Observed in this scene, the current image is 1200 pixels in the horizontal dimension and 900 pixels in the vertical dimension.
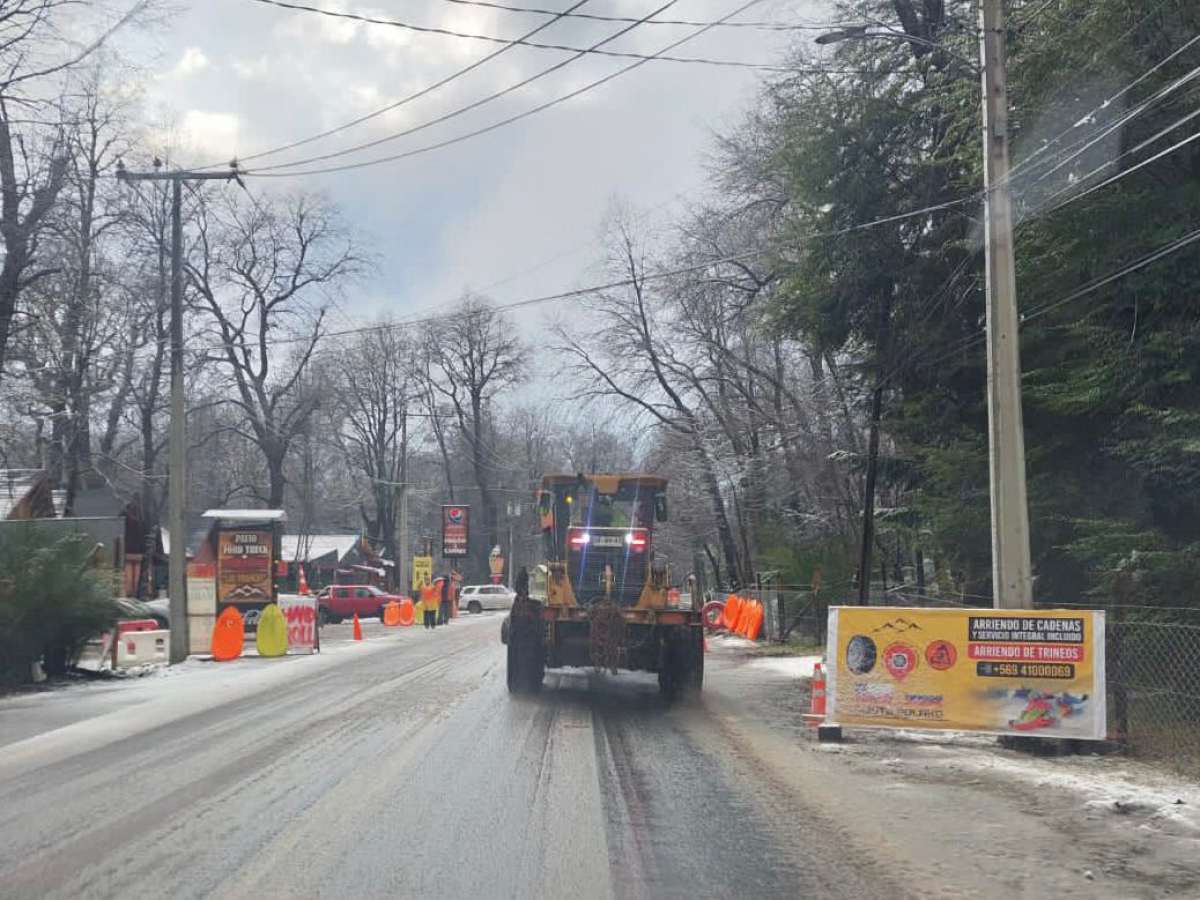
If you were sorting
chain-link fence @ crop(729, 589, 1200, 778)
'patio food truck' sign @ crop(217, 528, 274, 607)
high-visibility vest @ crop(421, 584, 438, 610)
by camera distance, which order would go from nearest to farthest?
chain-link fence @ crop(729, 589, 1200, 778)
'patio food truck' sign @ crop(217, 528, 274, 607)
high-visibility vest @ crop(421, 584, 438, 610)

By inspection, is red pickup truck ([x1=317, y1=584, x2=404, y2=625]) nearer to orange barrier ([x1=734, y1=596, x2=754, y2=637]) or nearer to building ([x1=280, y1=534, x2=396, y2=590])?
building ([x1=280, y1=534, x2=396, y2=590])

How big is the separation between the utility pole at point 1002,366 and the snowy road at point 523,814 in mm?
2203

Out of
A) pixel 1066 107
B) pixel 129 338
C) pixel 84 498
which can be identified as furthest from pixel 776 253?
pixel 84 498

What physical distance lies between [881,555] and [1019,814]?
71.5 ft

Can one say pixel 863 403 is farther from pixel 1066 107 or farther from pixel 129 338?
pixel 129 338

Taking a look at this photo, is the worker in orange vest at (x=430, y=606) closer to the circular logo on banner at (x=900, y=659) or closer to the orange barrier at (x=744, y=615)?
the orange barrier at (x=744, y=615)

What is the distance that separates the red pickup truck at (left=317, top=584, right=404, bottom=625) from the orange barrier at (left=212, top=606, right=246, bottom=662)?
24393mm

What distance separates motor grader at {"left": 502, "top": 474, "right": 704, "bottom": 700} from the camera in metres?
15.9

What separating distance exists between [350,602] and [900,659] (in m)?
40.1

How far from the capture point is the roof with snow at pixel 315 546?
71.6 metres

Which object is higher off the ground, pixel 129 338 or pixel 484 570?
pixel 129 338

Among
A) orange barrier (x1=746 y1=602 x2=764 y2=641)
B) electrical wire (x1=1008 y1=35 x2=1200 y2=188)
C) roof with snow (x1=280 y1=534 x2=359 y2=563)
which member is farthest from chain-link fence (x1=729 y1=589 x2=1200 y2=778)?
roof with snow (x1=280 y1=534 x2=359 y2=563)

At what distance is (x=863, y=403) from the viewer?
23844 mm

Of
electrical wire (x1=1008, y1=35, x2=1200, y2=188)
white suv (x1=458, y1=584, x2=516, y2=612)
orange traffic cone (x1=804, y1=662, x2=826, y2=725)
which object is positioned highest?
electrical wire (x1=1008, y1=35, x2=1200, y2=188)
